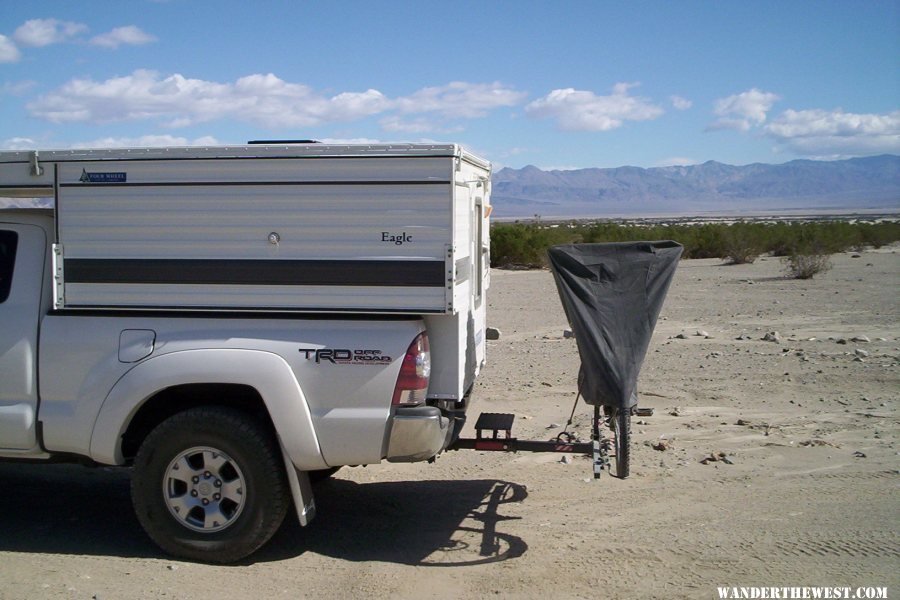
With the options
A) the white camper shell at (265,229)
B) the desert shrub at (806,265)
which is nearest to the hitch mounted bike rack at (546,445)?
the white camper shell at (265,229)

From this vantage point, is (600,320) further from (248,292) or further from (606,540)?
(248,292)

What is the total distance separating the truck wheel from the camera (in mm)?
5586

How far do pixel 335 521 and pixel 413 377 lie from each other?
1.72 meters

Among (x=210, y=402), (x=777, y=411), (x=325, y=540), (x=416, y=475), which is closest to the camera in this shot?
(x=210, y=402)

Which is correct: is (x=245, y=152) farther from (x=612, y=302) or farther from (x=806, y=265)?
(x=806, y=265)

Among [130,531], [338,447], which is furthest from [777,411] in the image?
[130,531]

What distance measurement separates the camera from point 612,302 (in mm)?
5961

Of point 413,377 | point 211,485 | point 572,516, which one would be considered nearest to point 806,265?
point 572,516

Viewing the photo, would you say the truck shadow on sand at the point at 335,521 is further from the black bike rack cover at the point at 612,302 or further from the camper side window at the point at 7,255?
the camper side window at the point at 7,255

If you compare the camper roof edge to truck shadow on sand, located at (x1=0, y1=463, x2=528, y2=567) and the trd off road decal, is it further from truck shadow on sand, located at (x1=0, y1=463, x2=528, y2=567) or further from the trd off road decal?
truck shadow on sand, located at (x1=0, y1=463, x2=528, y2=567)

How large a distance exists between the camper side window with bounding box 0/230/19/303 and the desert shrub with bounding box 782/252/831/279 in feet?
83.2

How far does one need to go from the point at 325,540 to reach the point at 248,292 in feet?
5.93

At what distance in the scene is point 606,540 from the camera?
19.7ft

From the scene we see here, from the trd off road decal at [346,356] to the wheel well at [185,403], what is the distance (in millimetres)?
450
